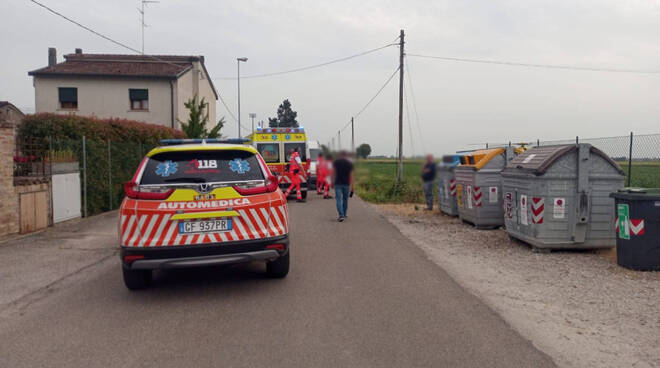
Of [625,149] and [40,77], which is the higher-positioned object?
[40,77]

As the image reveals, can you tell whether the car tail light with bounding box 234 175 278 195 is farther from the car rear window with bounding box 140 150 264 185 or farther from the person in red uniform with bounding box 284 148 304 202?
the person in red uniform with bounding box 284 148 304 202

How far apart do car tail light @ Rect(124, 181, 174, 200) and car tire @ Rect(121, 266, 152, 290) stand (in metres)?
0.92

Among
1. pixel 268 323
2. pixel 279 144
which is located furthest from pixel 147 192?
pixel 279 144

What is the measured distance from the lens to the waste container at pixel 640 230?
707cm

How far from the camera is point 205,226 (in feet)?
19.0

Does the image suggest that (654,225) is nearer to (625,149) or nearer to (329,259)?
(329,259)

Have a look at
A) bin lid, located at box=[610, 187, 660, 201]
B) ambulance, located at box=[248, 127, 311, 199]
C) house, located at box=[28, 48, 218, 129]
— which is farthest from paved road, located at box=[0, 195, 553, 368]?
house, located at box=[28, 48, 218, 129]

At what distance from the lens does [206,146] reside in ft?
20.2

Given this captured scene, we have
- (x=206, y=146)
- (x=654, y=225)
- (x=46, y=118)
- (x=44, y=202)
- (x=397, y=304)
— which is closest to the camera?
(x=397, y=304)

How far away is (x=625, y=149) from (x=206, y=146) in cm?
1053

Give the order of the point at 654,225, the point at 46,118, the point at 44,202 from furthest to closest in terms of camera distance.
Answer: the point at 46,118
the point at 44,202
the point at 654,225

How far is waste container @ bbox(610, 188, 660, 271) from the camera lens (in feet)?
23.2

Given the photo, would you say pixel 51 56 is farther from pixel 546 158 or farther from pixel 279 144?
pixel 546 158

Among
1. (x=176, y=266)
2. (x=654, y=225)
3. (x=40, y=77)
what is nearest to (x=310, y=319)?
(x=176, y=266)
